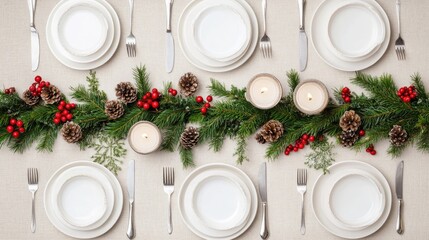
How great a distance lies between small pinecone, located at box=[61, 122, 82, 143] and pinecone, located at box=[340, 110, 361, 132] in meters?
1.00

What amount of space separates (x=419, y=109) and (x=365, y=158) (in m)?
0.27

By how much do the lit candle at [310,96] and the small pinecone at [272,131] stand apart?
0.36 ft

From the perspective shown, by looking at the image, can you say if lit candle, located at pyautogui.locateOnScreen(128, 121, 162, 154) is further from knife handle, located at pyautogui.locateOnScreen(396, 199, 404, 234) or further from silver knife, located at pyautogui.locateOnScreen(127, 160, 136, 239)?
knife handle, located at pyautogui.locateOnScreen(396, 199, 404, 234)

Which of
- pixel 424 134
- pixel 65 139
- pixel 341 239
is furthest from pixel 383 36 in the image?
pixel 65 139

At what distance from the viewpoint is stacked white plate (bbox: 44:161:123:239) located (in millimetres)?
1995

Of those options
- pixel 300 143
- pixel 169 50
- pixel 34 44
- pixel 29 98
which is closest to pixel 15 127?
pixel 29 98

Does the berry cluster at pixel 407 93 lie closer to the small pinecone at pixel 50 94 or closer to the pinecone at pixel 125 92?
the pinecone at pixel 125 92

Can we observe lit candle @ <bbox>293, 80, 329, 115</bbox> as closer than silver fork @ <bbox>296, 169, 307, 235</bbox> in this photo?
Yes

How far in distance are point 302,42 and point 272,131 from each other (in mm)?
384

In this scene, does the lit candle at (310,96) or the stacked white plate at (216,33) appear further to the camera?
the stacked white plate at (216,33)

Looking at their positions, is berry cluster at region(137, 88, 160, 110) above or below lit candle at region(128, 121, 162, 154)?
above

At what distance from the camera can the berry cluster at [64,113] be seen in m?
1.98

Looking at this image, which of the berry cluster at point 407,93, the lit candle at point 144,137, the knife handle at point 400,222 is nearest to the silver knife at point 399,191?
the knife handle at point 400,222

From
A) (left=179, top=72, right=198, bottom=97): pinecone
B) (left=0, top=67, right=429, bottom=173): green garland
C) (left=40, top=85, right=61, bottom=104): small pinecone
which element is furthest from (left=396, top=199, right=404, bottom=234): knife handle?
(left=40, top=85, right=61, bottom=104): small pinecone
